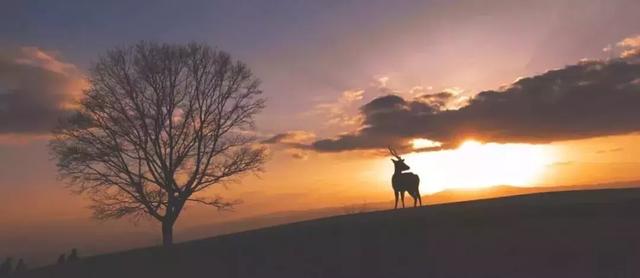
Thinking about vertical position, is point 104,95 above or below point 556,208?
above

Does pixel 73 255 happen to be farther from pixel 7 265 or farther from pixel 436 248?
pixel 436 248

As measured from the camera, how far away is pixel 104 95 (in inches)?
1483

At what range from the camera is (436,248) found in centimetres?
2255

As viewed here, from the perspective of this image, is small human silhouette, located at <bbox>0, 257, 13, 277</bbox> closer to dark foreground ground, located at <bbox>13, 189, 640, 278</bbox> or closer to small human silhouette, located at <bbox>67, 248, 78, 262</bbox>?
small human silhouette, located at <bbox>67, 248, 78, 262</bbox>

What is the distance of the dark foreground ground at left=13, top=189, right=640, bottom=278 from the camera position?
19.7m

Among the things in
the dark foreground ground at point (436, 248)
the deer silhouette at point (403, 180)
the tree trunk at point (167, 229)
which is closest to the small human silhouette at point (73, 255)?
the tree trunk at point (167, 229)

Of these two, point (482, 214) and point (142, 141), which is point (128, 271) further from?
point (482, 214)

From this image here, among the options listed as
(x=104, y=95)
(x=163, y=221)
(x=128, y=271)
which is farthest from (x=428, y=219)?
(x=104, y=95)

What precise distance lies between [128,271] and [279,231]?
7.37 metres

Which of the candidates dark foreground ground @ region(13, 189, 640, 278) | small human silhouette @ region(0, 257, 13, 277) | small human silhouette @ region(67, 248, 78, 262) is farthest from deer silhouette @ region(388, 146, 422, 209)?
small human silhouette @ region(0, 257, 13, 277)

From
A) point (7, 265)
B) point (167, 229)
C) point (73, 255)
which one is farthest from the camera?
point (7, 265)

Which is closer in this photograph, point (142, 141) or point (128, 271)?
point (128, 271)

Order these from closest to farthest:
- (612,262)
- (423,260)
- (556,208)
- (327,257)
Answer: (612,262)
(423,260)
(327,257)
(556,208)

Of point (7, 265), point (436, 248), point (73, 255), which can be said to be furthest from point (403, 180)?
point (7, 265)
